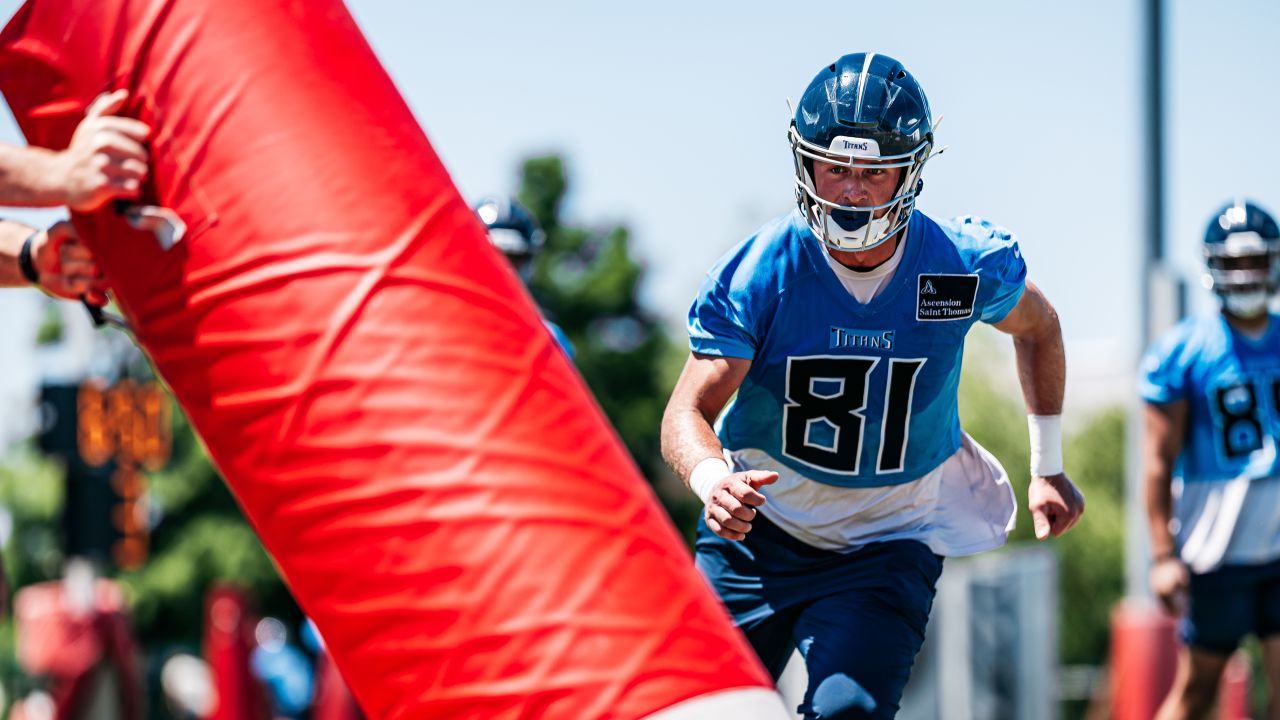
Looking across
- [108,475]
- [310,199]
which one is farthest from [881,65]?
[108,475]

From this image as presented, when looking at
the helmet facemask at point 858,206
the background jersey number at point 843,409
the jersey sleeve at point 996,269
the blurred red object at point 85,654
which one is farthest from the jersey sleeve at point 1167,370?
the blurred red object at point 85,654

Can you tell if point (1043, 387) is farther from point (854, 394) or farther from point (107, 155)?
point (107, 155)

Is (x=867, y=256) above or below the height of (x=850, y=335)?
above

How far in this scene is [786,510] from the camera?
444 centimetres

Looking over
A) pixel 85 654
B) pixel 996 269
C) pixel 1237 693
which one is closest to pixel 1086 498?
pixel 1237 693

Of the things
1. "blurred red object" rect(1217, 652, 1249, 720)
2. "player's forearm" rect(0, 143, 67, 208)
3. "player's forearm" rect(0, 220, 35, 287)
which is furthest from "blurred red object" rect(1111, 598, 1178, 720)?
"player's forearm" rect(0, 143, 67, 208)

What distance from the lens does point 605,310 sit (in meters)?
44.5

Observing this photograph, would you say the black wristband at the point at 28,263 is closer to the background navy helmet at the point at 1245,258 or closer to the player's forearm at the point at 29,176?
the player's forearm at the point at 29,176

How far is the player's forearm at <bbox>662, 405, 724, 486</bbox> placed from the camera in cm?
406

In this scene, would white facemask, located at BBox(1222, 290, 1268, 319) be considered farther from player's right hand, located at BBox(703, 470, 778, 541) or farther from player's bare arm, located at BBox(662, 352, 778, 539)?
player's right hand, located at BBox(703, 470, 778, 541)

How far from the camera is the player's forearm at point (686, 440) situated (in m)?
4.06

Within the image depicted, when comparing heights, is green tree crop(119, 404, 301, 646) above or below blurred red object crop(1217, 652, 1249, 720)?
below

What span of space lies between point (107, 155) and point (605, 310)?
137ft

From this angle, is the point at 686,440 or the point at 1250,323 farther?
the point at 1250,323
